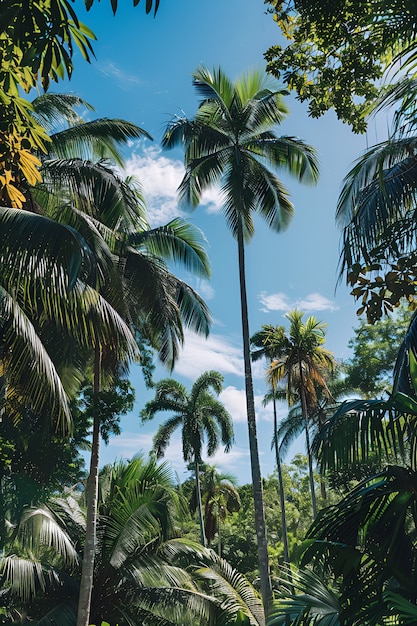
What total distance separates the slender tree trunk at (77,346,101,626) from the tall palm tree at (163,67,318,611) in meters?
4.03

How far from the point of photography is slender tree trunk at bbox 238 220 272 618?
11.7 m

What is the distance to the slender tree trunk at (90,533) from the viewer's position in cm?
1089

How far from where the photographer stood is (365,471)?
20406mm

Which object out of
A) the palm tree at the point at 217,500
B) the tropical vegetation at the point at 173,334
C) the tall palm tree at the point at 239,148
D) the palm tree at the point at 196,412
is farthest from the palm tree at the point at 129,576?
the palm tree at the point at 217,500

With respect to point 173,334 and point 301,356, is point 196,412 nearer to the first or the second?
point 301,356

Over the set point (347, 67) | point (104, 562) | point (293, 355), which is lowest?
point (104, 562)

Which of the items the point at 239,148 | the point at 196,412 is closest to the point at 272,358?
the point at 196,412

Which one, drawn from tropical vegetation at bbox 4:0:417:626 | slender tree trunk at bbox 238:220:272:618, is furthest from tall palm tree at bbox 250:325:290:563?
slender tree trunk at bbox 238:220:272:618

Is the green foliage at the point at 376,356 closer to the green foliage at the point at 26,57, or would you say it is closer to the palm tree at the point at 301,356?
the palm tree at the point at 301,356

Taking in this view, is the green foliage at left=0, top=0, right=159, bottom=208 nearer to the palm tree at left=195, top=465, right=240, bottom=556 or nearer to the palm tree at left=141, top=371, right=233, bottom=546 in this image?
the palm tree at left=141, top=371, right=233, bottom=546

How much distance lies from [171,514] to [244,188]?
8.39 m

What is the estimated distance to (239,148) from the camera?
14.4m

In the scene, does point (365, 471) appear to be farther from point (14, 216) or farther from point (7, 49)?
point (7, 49)

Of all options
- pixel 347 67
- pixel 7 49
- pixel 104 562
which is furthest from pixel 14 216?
pixel 104 562
